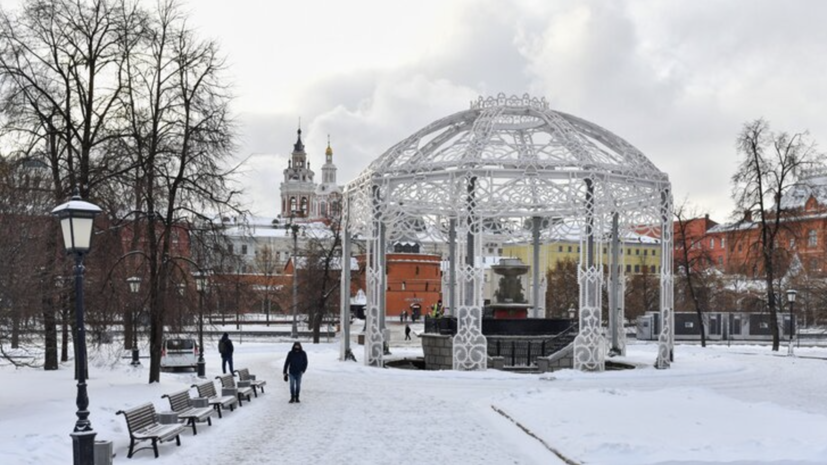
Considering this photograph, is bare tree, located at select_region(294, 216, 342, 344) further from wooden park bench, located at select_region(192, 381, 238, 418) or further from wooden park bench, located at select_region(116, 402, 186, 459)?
wooden park bench, located at select_region(116, 402, 186, 459)

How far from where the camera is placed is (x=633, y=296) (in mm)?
77250

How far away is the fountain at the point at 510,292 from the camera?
3281 cm

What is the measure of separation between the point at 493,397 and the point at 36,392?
10.2 m

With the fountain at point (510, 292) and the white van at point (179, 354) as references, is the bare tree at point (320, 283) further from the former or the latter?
the white van at point (179, 354)

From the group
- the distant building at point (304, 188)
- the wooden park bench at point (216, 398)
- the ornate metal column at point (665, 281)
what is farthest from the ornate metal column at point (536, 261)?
the distant building at point (304, 188)

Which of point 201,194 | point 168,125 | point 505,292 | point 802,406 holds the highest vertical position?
point 168,125

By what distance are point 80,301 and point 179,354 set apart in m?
19.1

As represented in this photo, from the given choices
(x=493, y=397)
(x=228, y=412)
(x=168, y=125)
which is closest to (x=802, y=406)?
(x=493, y=397)

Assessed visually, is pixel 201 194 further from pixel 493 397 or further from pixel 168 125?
pixel 493 397

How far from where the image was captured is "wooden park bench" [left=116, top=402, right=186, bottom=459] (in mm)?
12617

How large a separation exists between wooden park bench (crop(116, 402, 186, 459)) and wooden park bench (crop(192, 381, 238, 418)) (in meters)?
3.07

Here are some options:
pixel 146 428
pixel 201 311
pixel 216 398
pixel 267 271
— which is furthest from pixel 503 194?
pixel 267 271

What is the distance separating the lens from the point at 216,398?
57.2 feet

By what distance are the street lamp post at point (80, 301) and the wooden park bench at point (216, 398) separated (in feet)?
20.2
